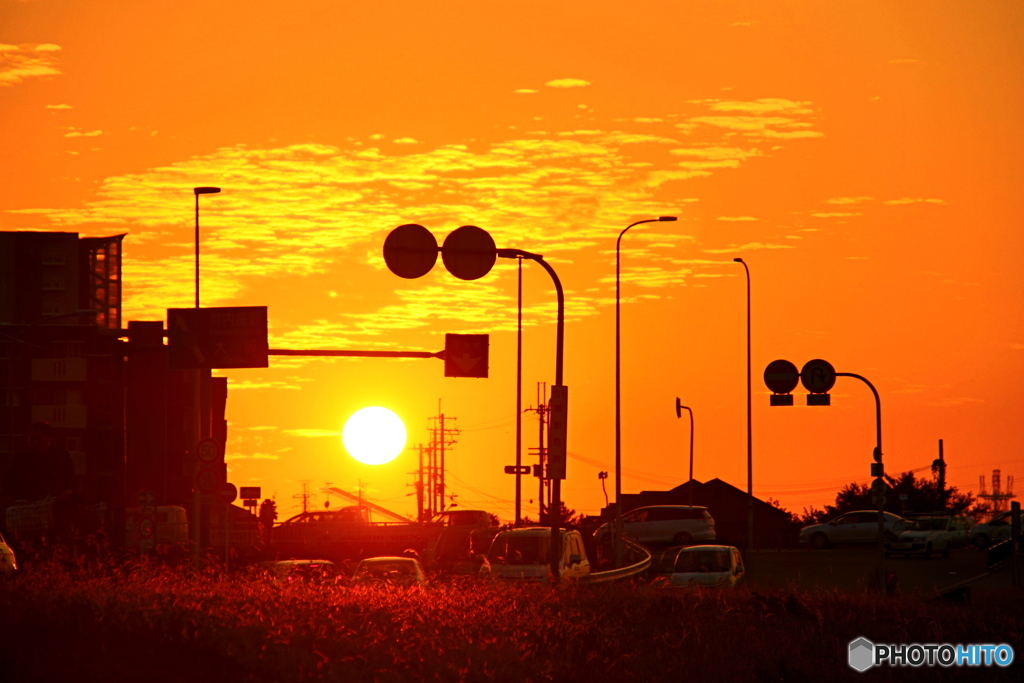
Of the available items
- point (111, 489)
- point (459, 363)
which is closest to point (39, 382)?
point (111, 489)

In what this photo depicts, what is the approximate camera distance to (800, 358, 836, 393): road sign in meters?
31.3

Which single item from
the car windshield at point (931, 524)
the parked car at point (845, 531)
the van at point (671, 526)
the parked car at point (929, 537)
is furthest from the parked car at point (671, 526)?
the car windshield at point (931, 524)

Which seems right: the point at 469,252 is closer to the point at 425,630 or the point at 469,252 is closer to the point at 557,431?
the point at 557,431

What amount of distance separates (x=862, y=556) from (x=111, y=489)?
38055mm

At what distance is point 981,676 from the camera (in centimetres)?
1501

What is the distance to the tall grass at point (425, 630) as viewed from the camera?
1143cm

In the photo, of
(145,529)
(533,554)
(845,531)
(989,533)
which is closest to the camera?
(533,554)

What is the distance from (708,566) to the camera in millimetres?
32344

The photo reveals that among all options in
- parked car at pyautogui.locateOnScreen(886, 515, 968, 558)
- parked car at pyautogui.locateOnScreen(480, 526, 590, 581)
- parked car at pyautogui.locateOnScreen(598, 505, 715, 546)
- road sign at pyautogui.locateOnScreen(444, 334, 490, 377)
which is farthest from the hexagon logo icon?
parked car at pyautogui.locateOnScreen(886, 515, 968, 558)

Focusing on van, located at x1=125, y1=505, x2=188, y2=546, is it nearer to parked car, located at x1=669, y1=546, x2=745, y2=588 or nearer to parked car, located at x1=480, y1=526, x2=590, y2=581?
parked car, located at x1=669, y1=546, x2=745, y2=588

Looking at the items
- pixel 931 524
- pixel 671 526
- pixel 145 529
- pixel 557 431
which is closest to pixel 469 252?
pixel 557 431

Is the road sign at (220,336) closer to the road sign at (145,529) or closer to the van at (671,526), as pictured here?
the road sign at (145,529)

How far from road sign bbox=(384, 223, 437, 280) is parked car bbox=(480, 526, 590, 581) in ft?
29.6

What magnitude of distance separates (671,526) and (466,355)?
28.2 m
